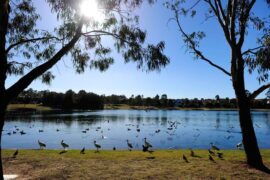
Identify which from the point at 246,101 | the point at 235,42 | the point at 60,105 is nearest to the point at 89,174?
the point at 246,101

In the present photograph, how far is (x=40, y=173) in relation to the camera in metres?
10.5

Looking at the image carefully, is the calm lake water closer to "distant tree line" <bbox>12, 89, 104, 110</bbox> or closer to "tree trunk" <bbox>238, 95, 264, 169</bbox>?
"tree trunk" <bbox>238, 95, 264, 169</bbox>

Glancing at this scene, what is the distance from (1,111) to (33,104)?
15815cm

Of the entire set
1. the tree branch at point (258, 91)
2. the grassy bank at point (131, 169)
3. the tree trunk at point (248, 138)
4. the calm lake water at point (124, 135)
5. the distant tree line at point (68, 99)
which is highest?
the distant tree line at point (68, 99)

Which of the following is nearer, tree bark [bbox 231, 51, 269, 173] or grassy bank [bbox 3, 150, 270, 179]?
grassy bank [bbox 3, 150, 270, 179]

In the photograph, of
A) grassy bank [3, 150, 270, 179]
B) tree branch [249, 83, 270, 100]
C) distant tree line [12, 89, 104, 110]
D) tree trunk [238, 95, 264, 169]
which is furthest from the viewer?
distant tree line [12, 89, 104, 110]

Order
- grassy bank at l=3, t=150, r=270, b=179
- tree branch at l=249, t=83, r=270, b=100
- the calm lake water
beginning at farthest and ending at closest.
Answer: the calm lake water < tree branch at l=249, t=83, r=270, b=100 < grassy bank at l=3, t=150, r=270, b=179

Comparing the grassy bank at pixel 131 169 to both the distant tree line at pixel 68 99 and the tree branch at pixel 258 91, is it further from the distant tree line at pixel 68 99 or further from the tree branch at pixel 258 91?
the distant tree line at pixel 68 99

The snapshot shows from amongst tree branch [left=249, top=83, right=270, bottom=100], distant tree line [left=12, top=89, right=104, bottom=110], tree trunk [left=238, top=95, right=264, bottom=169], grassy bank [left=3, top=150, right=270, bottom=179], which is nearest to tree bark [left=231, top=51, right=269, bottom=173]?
tree trunk [left=238, top=95, right=264, bottom=169]

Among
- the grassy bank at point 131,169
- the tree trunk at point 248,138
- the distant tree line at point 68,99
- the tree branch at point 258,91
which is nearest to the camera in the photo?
the grassy bank at point 131,169

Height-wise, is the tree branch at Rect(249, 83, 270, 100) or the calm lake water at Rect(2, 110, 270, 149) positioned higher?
the tree branch at Rect(249, 83, 270, 100)

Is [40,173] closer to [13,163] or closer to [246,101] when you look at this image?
[13,163]

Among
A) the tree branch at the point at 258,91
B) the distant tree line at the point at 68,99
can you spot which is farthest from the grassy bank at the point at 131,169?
the distant tree line at the point at 68,99

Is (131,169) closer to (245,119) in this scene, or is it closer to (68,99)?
(245,119)
